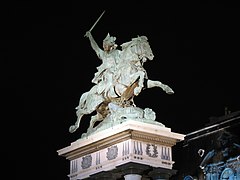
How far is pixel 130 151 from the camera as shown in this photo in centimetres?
1653

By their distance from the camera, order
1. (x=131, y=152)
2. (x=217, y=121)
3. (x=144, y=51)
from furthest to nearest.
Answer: (x=217, y=121) < (x=144, y=51) < (x=131, y=152)

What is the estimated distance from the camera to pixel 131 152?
1652cm

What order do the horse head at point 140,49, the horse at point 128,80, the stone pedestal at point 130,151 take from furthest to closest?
the horse head at point 140,49
the horse at point 128,80
the stone pedestal at point 130,151

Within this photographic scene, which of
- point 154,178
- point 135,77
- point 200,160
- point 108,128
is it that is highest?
point 200,160

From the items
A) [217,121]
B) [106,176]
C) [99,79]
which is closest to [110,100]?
[99,79]

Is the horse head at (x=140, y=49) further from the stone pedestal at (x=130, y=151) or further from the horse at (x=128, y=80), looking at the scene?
the stone pedestal at (x=130, y=151)

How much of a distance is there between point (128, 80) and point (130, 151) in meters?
1.91

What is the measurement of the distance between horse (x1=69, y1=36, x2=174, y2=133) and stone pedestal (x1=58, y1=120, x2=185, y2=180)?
3.21ft

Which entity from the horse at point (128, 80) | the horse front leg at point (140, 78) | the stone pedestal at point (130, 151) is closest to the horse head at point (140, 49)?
the horse at point (128, 80)

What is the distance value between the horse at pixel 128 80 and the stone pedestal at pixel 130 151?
98 cm

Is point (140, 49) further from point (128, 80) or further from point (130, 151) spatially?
point (130, 151)

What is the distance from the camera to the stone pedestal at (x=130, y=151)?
16609 millimetres

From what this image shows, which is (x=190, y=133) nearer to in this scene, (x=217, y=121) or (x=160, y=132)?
(x=217, y=121)

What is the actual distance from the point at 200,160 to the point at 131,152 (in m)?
20.1
